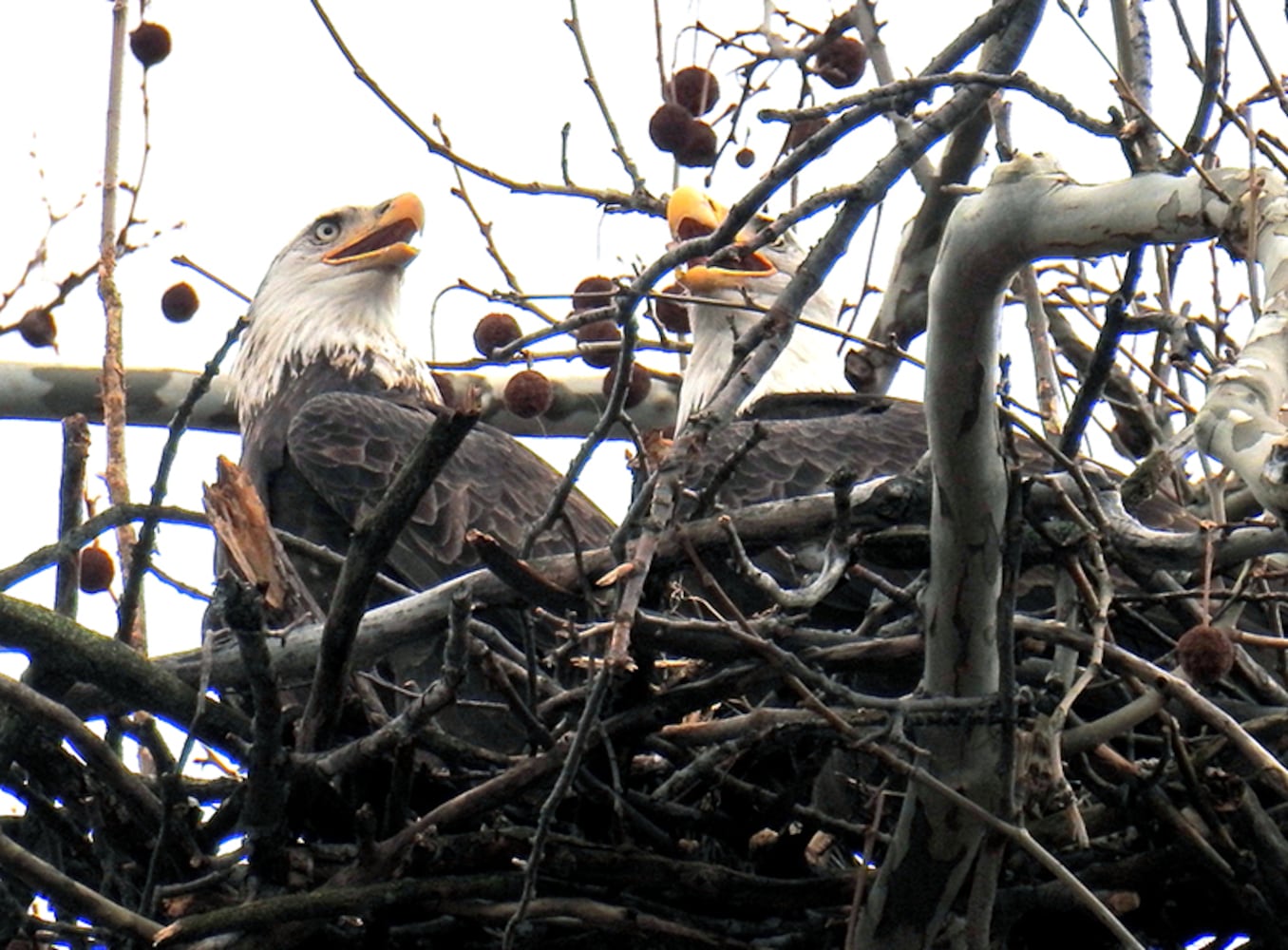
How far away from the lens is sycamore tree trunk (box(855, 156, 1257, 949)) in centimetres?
274

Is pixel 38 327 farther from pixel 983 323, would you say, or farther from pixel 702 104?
pixel 983 323

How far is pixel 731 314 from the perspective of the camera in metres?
6.49

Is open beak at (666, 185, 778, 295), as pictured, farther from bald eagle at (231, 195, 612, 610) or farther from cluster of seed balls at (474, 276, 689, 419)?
bald eagle at (231, 195, 612, 610)

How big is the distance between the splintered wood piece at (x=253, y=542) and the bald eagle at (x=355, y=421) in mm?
478

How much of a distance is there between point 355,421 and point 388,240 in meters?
1.72

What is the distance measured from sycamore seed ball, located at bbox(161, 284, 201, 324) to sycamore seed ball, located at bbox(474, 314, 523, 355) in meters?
0.96

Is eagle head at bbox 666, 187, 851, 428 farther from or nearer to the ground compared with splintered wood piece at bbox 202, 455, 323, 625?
farther from the ground

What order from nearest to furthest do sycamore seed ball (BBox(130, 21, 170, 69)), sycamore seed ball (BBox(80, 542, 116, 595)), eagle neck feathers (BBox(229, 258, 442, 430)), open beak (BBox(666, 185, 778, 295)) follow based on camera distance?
sycamore seed ball (BBox(80, 542, 116, 595)) → sycamore seed ball (BBox(130, 21, 170, 69)) → open beak (BBox(666, 185, 778, 295)) → eagle neck feathers (BBox(229, 258, 442, 430))

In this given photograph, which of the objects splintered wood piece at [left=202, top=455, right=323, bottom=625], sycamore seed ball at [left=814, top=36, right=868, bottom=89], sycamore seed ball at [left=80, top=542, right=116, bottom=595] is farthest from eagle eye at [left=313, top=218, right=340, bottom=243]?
splintered wood piece at [left=202, top=455, right=323, bottom=625]

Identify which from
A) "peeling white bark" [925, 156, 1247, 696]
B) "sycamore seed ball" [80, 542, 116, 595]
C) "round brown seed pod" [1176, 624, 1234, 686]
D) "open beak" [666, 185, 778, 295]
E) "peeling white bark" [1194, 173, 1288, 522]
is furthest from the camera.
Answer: "open beak" [666, 185, 778, 295]

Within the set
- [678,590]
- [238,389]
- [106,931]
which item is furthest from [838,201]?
[238,389]

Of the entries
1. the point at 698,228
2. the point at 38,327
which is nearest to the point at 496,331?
the point at 698,228

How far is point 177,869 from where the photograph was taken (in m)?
4.01

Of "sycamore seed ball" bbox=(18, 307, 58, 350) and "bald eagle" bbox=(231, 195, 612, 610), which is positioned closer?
"bald eagle" bbox=(231, 195, 612, 610)
